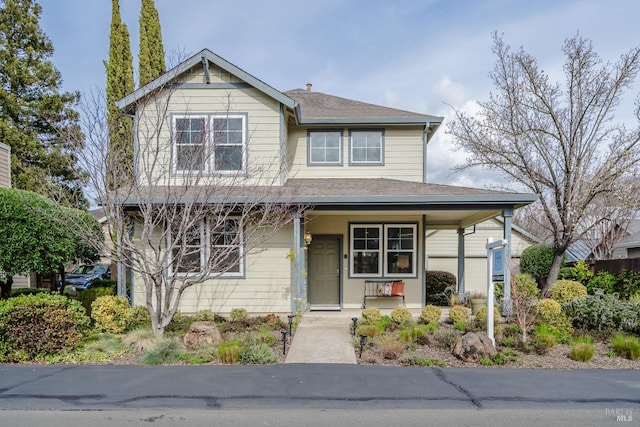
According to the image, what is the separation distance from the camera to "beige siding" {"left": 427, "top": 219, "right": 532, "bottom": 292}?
21625 mm

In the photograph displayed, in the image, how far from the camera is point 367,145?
13.9 m

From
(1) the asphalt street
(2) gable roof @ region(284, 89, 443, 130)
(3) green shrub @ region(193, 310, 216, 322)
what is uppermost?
(2) gable roof @ region(284, 89, 443, 130)

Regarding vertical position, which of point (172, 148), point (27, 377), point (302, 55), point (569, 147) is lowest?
point (27, 377)

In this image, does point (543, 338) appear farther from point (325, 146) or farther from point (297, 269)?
point (325, 146)

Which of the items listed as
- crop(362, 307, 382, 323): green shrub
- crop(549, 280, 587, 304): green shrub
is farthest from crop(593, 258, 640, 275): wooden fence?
crop(362, 307, 382, 323): green shrub

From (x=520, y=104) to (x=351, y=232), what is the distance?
7840mm

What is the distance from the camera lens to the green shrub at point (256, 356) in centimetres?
789

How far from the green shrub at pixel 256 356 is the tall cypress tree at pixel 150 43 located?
1684 centimetres

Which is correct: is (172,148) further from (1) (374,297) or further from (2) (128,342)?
(1) (374,297)

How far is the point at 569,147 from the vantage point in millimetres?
15188

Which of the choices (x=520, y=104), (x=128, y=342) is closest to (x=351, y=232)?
(x=128, y=342)

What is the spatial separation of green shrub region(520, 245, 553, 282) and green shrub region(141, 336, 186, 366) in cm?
1666

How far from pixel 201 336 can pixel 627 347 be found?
7944mm

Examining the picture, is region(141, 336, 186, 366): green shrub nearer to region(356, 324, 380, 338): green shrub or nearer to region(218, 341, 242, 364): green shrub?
region(218, 341, 242, 364): green shrub
